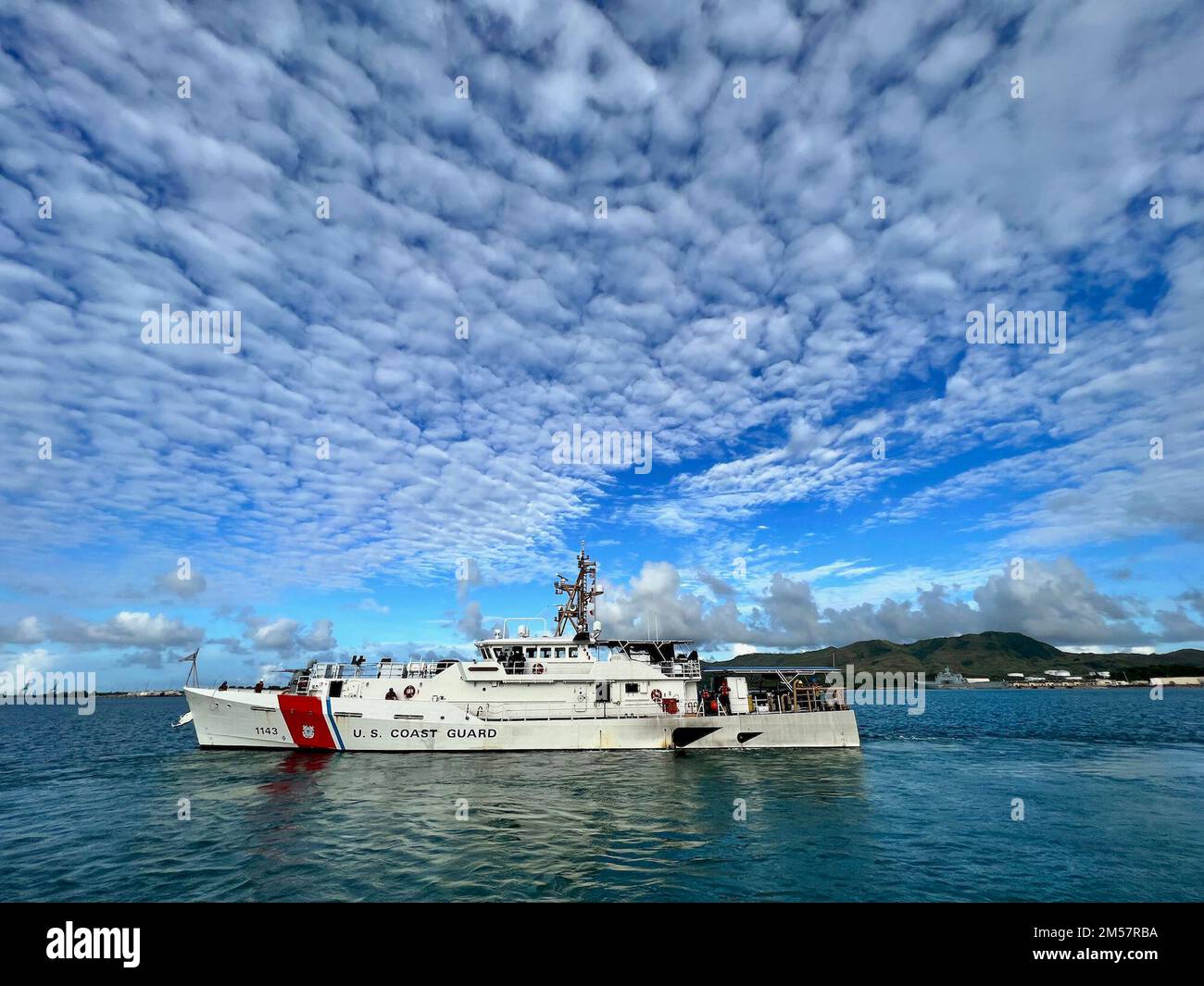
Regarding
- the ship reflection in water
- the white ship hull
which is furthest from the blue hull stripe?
the ship reflection in water

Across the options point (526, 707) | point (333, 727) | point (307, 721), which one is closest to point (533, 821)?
point (526, 707)

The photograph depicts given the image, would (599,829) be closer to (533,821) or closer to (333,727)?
(533,821)

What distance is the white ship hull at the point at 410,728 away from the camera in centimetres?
3353

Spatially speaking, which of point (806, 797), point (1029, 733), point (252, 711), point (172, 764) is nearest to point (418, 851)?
A: point (806, 797)

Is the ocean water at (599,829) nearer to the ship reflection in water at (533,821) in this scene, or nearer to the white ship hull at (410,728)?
the ship reflection in water at (533,821)

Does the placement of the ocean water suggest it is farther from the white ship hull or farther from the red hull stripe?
the red hull stripe

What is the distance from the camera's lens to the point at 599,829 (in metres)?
19.4

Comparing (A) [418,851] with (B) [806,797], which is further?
(B) [806,797]

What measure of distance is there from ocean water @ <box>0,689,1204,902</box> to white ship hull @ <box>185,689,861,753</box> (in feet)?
3.38

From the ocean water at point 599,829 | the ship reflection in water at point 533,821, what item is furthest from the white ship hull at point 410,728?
the ship reflection in water at point 533,821

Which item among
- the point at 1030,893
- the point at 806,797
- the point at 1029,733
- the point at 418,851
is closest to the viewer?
the point at 1030,893
